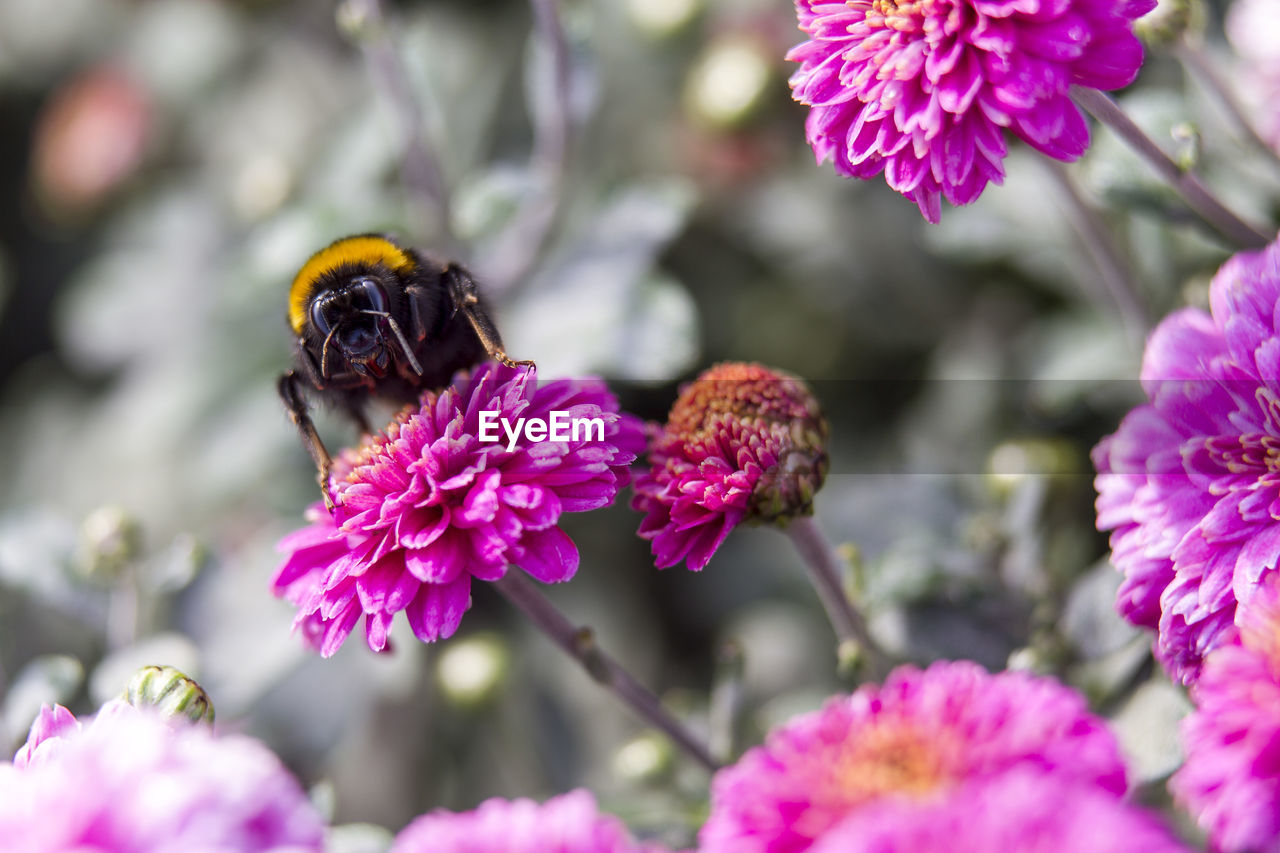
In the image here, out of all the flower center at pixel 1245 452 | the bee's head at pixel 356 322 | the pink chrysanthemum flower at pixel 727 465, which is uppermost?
the bee's head at pixel 356 322

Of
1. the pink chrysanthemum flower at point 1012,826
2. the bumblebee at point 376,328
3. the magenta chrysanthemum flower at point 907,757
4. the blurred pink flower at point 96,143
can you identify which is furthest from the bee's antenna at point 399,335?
the blurred pink flower at point 96,143

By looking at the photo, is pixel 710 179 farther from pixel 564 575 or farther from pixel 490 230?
pixel 564 575

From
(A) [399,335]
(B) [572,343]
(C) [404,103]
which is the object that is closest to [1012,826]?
(A) [399,335]

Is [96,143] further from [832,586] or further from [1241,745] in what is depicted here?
[1241,745]

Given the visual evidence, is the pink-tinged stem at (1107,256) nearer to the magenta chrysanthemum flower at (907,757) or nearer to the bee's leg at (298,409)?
the magenta chrysanthemum flower at (907,757)

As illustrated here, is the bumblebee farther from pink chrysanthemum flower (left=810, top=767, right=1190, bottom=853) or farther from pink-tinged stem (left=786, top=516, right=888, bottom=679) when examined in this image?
pink chrysanthemum flower (left=810, top=767, right=1190, bottom=853)

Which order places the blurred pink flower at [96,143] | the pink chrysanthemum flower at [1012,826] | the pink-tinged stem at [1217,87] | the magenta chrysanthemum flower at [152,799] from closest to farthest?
the pink chrysanthemum flower at [1012,826]
the magenta chrysanthemum flower at [152,799]
the pink-tinged stem at [1217,87]
the blurred pink flower at [96,143]
